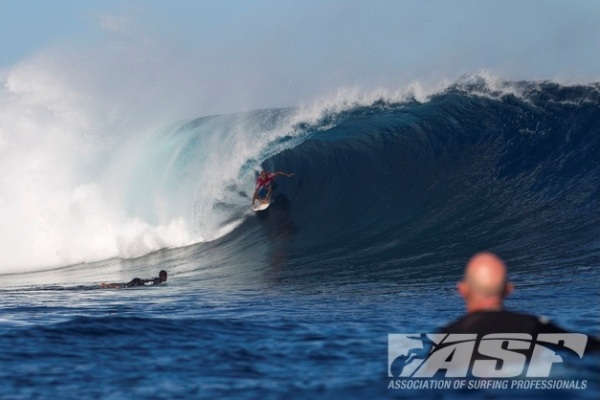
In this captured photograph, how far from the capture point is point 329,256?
15719mm

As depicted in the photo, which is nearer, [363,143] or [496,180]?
[496,180]

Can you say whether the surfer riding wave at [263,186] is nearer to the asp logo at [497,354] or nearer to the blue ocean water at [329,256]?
the blue ocean water at [329,256]

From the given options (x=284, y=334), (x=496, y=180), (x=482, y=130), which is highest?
(x=482, y=130)

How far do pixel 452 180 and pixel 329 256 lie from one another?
5359mm

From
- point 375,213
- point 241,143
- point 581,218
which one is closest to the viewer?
point 581,218

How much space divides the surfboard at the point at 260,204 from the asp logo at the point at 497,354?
15.4 m

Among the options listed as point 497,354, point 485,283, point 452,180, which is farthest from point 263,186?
point 485,283

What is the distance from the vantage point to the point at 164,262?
19031 millimetres

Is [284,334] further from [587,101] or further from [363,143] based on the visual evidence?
[587,101]

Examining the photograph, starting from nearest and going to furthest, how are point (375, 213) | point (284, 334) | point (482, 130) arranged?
1. point (284, 334)
2. point (375, 213)
3. point (482, 130)

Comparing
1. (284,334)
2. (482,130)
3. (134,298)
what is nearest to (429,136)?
(482,130)

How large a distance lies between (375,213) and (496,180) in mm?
3152

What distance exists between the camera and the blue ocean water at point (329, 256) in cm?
636

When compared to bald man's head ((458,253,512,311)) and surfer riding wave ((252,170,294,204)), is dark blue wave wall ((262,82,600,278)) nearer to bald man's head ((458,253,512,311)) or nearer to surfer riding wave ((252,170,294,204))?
surfer riding wave ((252,170,294,204))
